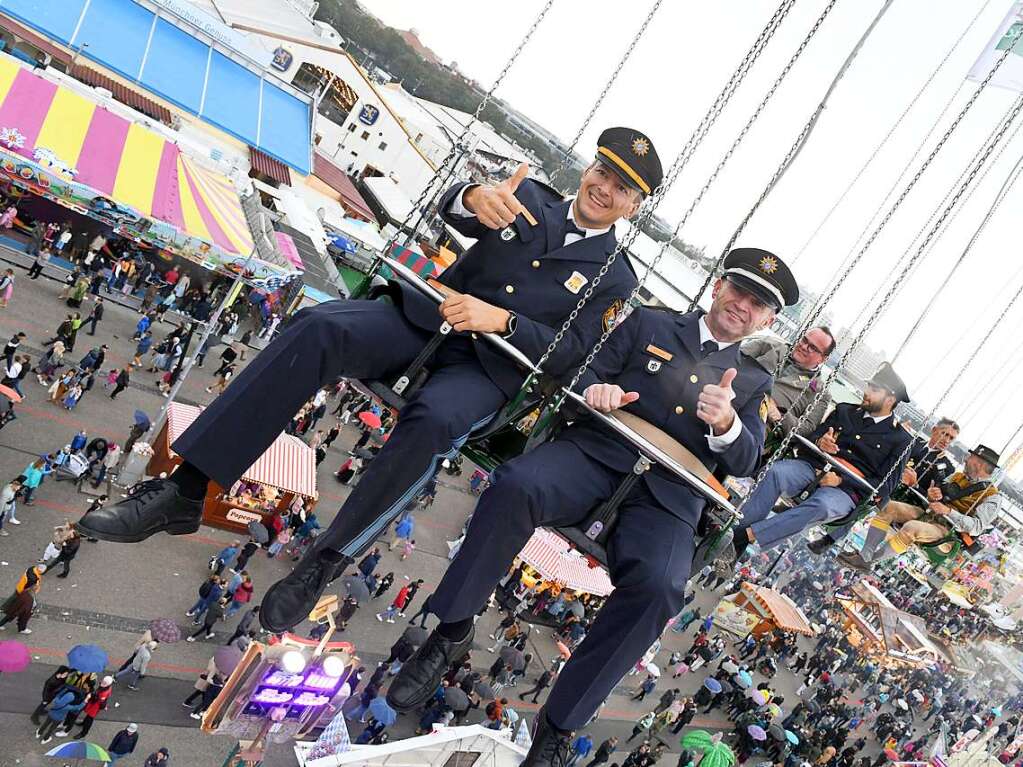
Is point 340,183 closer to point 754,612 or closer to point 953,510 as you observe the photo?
point 754,612

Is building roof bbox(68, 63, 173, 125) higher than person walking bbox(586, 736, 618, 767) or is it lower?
higher

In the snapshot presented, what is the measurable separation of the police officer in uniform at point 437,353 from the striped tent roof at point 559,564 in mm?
15715

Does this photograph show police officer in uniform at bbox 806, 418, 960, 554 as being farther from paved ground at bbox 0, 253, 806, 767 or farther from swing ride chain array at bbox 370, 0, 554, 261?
paved ground at bbox 0, 253, 806, 767

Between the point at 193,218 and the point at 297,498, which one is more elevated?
the point at 193,218

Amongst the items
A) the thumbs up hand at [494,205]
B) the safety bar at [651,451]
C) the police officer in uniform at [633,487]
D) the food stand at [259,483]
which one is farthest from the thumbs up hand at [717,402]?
the food stand at [259,483]

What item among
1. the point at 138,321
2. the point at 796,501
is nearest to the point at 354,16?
the point at 138,321

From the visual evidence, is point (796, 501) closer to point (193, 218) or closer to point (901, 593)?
point (193, 218)

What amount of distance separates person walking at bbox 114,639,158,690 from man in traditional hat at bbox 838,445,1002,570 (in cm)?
1084

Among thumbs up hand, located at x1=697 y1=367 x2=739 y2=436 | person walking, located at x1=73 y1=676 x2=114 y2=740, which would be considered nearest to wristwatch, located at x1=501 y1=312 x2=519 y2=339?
thumbs up hand, located at x1=697 y1=367 x2=739 y2=436

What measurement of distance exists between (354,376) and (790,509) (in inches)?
186

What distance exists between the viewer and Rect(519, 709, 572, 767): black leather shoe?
453 centimetres

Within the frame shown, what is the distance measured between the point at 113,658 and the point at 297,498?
19.4ft

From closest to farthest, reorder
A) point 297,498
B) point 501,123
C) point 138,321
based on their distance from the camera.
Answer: point 297,498
point 138,321
point 501,123

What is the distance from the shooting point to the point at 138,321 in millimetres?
22188
